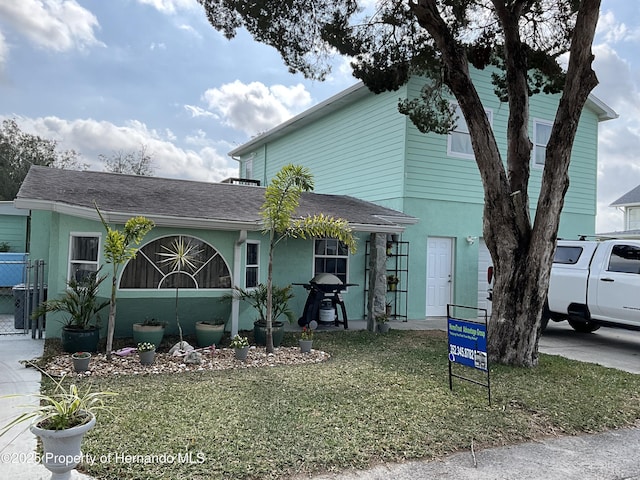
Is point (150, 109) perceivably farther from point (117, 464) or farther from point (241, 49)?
point (117, 464)

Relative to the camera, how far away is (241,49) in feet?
34.0

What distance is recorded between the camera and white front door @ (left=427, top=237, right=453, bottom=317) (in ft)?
41.7

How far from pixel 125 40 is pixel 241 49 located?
3967 mm

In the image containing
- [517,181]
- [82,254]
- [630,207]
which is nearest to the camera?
[517,181]

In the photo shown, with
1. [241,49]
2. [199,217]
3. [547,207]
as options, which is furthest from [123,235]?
[547,207]

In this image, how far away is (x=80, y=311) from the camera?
7.57 m

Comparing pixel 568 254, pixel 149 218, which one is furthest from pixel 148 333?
pixel 568 254

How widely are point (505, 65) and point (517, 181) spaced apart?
7.40 ft

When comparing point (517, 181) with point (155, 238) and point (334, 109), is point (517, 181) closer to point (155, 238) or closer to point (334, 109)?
point (155, 238)

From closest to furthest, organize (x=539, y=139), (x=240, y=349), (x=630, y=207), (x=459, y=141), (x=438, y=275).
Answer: (x=240, y=349) → (x=438, y=275) → (x=459, y=141) → (x=539, y=139) → (x=630, y=207)

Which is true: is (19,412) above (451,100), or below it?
below

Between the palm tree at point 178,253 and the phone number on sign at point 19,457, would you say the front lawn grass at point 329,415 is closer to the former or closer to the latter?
the phone number on sign at point 19,457

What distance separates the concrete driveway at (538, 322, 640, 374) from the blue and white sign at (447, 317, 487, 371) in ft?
12.6

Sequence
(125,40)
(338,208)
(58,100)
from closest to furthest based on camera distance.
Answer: (338,208)
(125,40)
(58,100)
